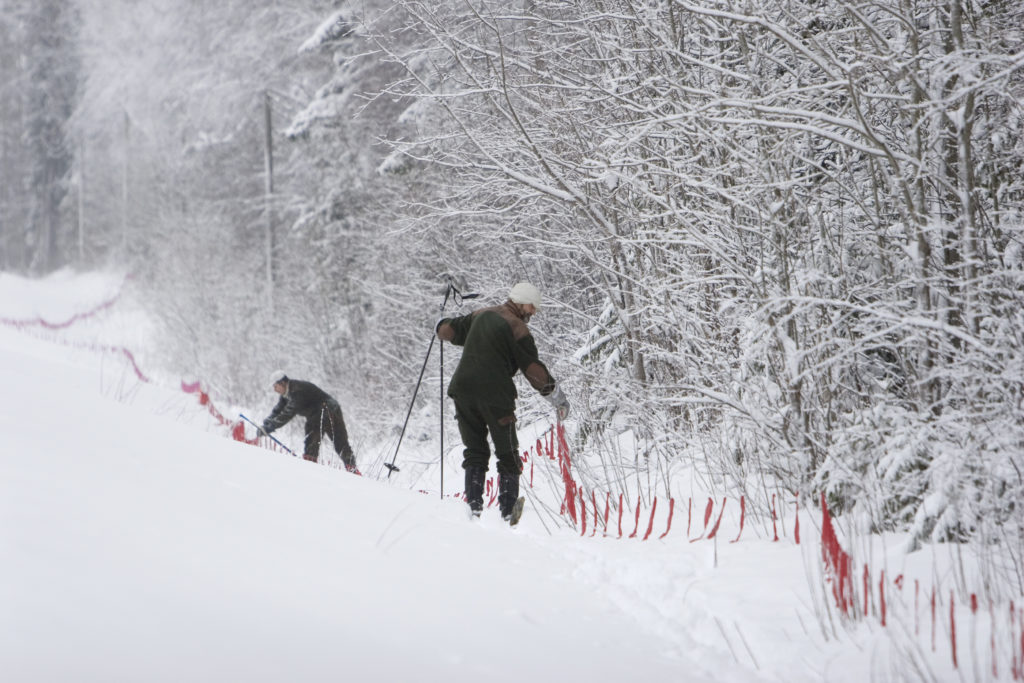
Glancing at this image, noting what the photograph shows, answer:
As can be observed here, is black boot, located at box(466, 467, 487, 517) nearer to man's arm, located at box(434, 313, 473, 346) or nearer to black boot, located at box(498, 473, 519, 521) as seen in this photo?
black boot, located at box(498, 473, 519, 521)

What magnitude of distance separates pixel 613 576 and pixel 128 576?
208cm

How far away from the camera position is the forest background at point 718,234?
11.3 feet

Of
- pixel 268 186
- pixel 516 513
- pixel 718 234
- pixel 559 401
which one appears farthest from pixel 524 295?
pixel 268 186

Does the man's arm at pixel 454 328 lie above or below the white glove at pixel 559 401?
above

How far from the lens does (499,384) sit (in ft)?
16.9

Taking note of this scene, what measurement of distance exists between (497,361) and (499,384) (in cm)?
16

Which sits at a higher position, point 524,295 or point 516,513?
point 524,295

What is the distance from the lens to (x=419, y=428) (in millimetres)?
12031

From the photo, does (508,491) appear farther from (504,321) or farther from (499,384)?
(504,321)

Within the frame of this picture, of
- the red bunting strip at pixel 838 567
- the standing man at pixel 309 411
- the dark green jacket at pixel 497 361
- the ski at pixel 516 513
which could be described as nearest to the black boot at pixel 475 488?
the ski at pixel 516 513

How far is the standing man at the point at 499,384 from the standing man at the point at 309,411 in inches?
140

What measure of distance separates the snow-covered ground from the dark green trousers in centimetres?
118

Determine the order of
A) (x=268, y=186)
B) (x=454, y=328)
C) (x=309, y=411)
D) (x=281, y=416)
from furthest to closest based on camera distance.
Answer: (x=268, y=186) → (x=309, y=411) → (x=281, y=416) → (x=454, y=328)

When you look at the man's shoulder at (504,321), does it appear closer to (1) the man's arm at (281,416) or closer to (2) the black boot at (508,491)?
(2) the black boot at (508,491)
